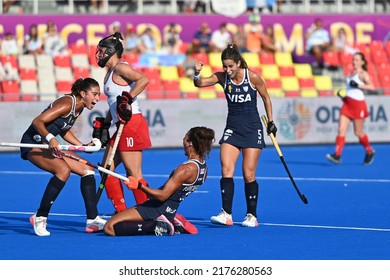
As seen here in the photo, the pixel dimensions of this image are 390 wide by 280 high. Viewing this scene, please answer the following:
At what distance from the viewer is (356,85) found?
63.6 ft

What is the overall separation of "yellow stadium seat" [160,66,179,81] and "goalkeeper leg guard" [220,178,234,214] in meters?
12.5

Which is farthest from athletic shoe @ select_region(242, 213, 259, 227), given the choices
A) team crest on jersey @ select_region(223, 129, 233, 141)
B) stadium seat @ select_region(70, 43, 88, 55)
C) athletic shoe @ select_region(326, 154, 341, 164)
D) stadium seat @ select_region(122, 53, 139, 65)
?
stadium seat @ select_region(70, 43, 88, 55)

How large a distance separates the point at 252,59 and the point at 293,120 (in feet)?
9.27

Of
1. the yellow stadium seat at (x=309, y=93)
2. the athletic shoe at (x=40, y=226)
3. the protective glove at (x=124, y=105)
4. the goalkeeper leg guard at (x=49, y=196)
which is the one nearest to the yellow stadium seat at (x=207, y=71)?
the yellow stadium seat at (x=309, y=93)

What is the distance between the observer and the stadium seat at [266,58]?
25.5 metres

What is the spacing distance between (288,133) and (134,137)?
11.8 metres

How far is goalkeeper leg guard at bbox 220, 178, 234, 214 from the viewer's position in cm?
1172

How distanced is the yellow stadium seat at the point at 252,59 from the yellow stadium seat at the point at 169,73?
1.82 meters

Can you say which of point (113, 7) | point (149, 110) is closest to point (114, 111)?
point (149, 110)

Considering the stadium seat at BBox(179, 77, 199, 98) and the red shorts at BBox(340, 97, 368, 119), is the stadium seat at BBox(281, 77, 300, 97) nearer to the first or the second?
the stadium seat at BBox(179, 77, 199, 98)

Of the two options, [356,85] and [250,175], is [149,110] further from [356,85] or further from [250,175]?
[250,175]

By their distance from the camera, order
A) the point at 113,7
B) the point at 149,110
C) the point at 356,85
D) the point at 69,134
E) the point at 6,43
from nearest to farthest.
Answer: the point at 69,134, the point at 356,85, the point at 149,110, the point at 6,43, the point at 113,7

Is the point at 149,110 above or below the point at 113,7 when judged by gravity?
below

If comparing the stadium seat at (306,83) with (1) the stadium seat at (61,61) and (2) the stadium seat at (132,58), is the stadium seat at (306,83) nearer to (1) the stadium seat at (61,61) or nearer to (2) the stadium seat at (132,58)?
(2) the stadium seat at (132,58)
